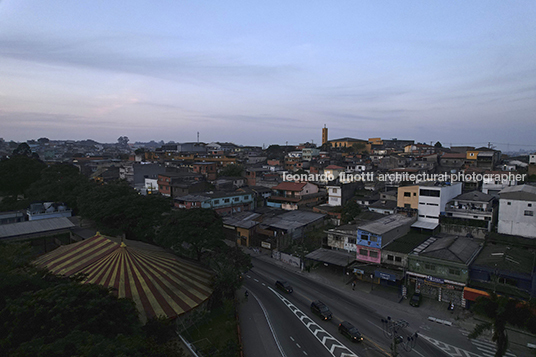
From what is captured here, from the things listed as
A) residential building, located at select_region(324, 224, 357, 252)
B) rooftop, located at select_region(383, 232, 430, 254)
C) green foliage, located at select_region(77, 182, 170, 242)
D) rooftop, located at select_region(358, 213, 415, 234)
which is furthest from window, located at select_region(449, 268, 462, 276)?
green foliage, located at select_region(77, 182, 170, 242)

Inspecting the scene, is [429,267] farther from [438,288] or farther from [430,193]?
[430,193]

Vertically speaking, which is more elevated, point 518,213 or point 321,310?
point 518,213

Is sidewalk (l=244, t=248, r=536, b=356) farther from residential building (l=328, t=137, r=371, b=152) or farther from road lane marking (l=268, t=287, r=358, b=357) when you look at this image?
residential building (l=328, t=137, r=371, b=152)

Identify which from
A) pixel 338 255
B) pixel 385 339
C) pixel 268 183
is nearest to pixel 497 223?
pixel 338 255

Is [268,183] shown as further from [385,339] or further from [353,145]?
[353,145]

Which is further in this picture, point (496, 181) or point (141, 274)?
point (496, 181)

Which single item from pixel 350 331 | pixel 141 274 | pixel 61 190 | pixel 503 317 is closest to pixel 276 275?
pixel 350 331
